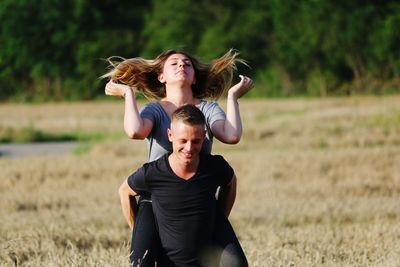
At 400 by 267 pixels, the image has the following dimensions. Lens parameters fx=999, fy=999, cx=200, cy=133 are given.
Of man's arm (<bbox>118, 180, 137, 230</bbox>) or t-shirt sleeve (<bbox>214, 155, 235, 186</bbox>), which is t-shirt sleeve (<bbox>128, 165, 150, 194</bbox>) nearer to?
man's arm (<bbox>118, 180, 137, 230</bbox>)

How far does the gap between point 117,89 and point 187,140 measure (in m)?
0.66

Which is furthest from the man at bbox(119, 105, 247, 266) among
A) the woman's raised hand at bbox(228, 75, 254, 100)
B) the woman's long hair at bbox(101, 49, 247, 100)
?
the woman's long hair at bbox(101, 49, 247, 100)

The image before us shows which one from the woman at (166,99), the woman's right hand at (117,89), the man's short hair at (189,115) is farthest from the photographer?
the woman's right hand at (117,89)

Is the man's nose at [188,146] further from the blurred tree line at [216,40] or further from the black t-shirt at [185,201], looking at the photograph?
the blurred tree line at [216,40]

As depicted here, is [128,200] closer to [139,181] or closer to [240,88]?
[139,181]

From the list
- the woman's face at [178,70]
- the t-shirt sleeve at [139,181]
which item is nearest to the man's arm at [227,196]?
the t-shirt sleeve at [139,181]

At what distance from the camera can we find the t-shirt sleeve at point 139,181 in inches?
199

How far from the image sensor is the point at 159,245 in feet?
16.8

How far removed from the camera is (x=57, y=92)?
55438 mm

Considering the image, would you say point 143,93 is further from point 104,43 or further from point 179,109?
point 104,43

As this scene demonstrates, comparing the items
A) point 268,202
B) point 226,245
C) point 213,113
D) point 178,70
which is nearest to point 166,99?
point 178,70

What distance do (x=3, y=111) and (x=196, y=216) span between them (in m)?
41.1

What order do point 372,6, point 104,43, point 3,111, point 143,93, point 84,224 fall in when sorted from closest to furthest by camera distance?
point 143,93 < point 84,224 < point 3,111 < point 372,6 < point 104,43

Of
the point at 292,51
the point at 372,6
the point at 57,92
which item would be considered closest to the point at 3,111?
the point at 57,92
